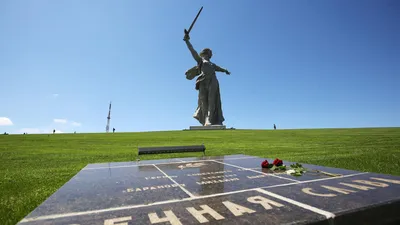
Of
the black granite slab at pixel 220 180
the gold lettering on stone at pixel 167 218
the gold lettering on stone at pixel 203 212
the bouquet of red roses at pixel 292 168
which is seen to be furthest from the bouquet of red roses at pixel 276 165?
the gold lettering on stone at pixel 167 218

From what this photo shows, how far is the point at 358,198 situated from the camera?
323cm

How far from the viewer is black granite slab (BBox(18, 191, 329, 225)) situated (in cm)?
260

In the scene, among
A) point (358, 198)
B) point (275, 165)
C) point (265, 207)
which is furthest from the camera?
point (275, 165)

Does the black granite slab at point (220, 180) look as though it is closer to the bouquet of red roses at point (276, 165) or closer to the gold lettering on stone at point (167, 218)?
the bouquet of red roses at point (276, 165)

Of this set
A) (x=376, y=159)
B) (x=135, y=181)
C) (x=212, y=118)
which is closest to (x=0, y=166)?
(x=135, y=181)

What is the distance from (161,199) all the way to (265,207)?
4.95 feet

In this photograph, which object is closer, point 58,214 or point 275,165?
point 58,214

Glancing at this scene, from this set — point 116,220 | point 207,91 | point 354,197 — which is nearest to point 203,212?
point 116,220

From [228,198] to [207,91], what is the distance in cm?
4326

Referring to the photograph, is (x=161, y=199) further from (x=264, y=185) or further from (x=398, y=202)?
(x=398, y=202)

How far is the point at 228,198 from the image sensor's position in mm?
3441

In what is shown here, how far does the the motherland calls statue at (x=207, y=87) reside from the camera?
1767 inches

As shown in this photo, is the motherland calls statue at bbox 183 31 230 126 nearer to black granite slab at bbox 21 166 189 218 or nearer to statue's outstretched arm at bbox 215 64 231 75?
statue's outstretched arm at bbox 215 64 231 75

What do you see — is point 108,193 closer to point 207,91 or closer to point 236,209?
point 236,209
